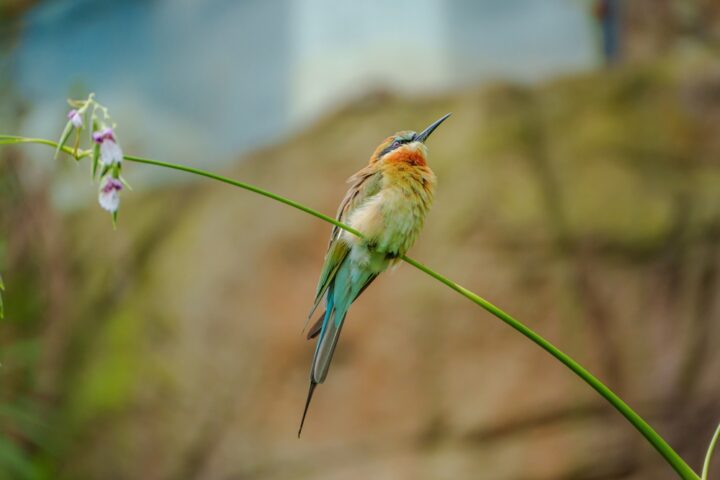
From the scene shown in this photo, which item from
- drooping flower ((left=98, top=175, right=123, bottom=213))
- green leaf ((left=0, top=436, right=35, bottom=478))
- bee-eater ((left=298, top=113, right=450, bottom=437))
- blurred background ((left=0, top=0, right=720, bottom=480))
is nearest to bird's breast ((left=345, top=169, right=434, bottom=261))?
bee-eater ((left=298, top=113, right=450, bottom=437))

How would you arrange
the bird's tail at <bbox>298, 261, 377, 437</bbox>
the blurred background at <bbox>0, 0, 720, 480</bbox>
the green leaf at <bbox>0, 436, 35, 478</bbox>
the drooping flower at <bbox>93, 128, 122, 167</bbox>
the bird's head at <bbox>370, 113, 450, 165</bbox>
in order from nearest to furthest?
the drooping flower at <bbox>93, 128, 122, 167</bbox> → the bird's tail at <bbox>298, 261, 377, 437</bbox> → the bird's head at <bbox>370, 113, 450, 165</bbox> → the blurred background at <bbox>0, 0, 720, 480</bbox> → the green leaf at <bbox>0, 436, 35, 478</bbox>

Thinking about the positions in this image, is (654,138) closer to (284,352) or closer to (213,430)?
(284,352)

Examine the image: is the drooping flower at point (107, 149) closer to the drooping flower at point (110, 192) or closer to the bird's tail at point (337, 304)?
the drooping flower at point (110, 192)

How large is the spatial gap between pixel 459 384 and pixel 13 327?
1712 mm

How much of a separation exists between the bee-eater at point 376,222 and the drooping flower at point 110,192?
0.55 meters

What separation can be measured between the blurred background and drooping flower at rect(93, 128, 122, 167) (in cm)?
228


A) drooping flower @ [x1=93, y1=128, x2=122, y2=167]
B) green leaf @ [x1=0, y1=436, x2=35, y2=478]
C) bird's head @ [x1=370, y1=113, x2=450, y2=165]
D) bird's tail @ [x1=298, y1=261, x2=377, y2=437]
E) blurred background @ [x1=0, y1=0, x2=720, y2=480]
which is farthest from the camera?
green leaf @ [x1=0, y1=436, x2=35, y2=478]

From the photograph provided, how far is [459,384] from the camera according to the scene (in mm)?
3033

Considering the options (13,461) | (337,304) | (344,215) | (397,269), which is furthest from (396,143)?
(13,461)

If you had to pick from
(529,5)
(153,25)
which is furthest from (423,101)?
(153,25)

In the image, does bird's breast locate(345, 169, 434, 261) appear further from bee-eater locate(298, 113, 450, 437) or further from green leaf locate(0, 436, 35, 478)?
green leaf locate(0, 436, 35, 478)

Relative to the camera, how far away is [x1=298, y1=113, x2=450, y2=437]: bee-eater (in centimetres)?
142

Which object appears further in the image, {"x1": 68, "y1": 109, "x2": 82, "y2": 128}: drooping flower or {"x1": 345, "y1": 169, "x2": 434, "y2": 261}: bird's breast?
{"x1": 345, "y1": 169, "x2": 434, "y2": 261}: bird's breast

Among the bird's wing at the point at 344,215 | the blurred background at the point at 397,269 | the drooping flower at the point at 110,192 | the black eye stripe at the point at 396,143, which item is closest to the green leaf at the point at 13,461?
the blurred background at the point at 397,269
